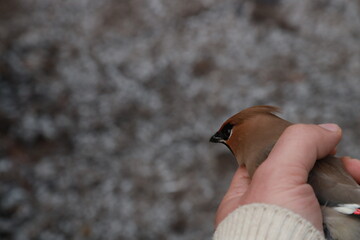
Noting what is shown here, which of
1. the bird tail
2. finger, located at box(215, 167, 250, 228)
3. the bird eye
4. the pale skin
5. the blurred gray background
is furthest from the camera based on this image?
the blurred gray background

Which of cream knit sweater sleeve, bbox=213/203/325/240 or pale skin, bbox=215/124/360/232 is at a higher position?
pale skin, bbox=215/124/360/232

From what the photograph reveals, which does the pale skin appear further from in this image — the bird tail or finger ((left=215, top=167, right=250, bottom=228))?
the bird tail

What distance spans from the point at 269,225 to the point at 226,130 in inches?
45.2

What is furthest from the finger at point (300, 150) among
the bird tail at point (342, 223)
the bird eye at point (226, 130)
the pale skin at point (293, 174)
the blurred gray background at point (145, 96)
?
the blurred gray background at point (145, 96)

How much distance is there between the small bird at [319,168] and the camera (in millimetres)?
2769

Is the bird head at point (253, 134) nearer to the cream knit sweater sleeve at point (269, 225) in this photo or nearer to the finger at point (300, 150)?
the finger at point (300, 150)

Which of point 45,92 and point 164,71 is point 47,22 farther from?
point 164,71

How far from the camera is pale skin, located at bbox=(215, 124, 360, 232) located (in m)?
2.57

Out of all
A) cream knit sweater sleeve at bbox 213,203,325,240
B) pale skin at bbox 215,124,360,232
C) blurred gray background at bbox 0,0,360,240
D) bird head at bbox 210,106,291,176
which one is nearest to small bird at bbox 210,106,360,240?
bird head at bbox 210,106,291,176

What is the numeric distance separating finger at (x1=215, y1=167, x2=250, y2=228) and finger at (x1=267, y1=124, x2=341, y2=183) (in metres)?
0.37

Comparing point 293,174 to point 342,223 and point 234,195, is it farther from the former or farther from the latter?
Result: point 234,195

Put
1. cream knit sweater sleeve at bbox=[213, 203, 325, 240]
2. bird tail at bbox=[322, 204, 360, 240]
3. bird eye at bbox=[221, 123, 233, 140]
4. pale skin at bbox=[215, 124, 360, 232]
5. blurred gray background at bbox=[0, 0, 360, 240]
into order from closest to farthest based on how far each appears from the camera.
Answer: cream knit sweater sleeve at bbox=[213, 203, 325, 240]
pale skin at bbox=[215, 124, 360, 232]
bird tail at bbox=[322, 204, 360, 240]
bird eye at bbox=[221, 123, 233, 140]
blurred gray background at bbox=[0, 0, 360, 240]

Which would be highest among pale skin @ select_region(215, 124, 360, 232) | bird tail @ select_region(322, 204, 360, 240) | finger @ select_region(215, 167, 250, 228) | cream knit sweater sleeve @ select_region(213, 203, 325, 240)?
pale skin @ select_region(215, 124, 360, 232)

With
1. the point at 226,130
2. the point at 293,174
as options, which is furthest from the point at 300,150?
the point at 226,130
